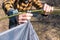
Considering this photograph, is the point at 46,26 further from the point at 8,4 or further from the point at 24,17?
the point at 24,17

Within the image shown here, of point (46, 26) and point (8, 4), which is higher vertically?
point (8, 4)

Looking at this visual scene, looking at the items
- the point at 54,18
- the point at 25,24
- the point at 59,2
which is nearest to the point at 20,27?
the point at 25,24

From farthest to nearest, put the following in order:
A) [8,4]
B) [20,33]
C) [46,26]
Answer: [46,26] < [8,4] < [20,33]

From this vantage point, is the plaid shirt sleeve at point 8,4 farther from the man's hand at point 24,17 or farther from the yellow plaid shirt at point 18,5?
the man's hand at point 24,17

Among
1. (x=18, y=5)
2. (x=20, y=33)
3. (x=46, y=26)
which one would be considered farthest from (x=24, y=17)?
(x=46, y=26)

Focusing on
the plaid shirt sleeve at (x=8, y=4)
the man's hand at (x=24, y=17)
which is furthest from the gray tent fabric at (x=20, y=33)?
the plaid shirt sleeve at (x=8, y=4)

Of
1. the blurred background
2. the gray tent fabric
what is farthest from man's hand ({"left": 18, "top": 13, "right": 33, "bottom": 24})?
the blurred background

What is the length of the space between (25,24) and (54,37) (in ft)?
8.72

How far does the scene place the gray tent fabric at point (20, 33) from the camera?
1.98m

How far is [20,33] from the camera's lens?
2.18m

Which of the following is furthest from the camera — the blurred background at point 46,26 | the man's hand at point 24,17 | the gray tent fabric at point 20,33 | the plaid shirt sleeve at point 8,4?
the blurred background at point 46,26

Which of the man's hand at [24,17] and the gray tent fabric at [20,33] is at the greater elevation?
the man's hand at [24,17]

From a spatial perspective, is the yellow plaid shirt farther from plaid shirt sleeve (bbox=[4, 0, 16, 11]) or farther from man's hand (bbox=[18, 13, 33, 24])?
man's hand (bbox=[18, 13, 33, 24])

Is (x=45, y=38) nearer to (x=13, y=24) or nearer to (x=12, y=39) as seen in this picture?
(x=13, y=24)
